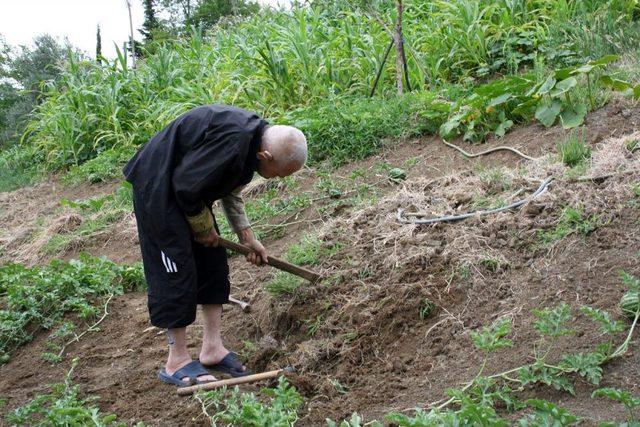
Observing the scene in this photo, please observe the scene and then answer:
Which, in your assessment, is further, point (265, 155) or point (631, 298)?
point (265, 155)

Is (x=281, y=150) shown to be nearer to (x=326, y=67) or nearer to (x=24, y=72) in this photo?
(x=326, y=67)

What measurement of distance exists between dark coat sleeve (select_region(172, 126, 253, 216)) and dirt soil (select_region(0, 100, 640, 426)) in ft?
3.24

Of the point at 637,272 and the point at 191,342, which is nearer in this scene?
the point at 637,272

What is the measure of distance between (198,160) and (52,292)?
208 centimetres

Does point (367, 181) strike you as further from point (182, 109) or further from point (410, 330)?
point (182, 109)

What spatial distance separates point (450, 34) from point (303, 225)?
3.06 metres

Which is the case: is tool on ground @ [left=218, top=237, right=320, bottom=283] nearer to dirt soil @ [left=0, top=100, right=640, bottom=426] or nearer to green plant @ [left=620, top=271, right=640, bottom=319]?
dirt soil @ [left=0, top=100, right=640, bottom=426]

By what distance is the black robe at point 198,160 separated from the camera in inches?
123

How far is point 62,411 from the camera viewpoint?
2971 millimetres

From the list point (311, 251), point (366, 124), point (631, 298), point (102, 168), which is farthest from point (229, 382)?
point (102, 168)

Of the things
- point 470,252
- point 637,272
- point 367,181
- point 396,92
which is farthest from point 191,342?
Result: point 396,92

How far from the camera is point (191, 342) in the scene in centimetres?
411

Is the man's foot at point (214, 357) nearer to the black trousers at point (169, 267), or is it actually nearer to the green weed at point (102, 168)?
the black trousers at point (169, 267)

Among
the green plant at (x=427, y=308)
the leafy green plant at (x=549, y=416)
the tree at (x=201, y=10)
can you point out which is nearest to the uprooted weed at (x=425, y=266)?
the green plant at (x=427, y=308)
